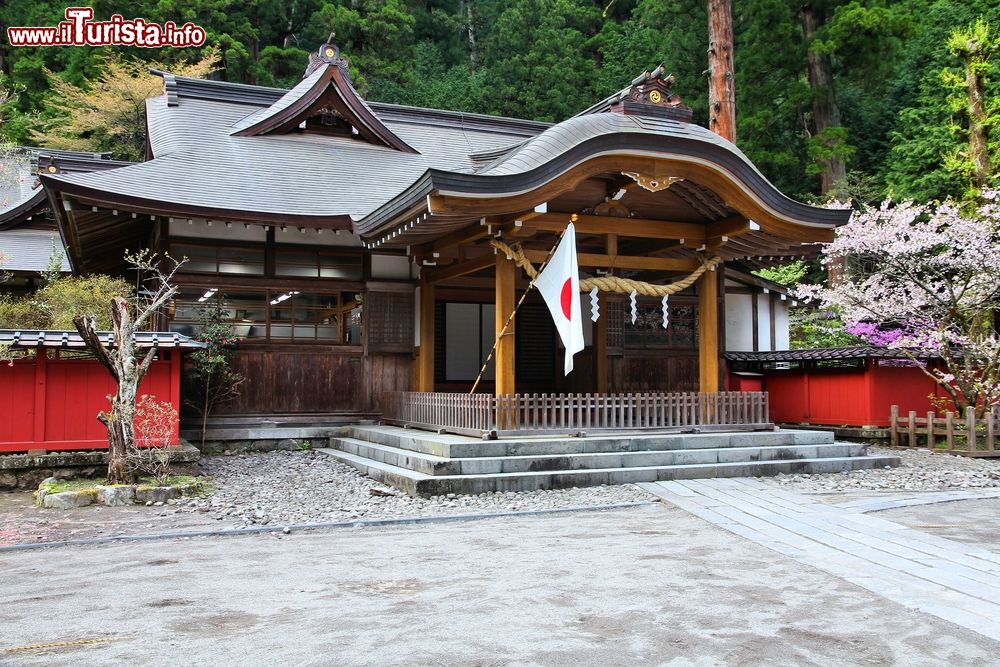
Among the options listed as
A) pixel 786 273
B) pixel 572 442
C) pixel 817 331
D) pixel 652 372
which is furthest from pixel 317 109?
pixel 786 273

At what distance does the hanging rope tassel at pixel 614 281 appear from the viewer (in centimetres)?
1078

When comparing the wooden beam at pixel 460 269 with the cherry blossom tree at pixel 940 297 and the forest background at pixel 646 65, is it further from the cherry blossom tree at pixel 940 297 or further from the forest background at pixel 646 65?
the forest background at pixel 646 65

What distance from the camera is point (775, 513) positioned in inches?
311

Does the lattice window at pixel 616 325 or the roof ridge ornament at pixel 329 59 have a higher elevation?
the roof ridge ornament at pixel 329 59

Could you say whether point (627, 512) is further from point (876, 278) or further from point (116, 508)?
point (876, 278)

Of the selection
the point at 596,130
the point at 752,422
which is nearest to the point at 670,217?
the point at 596,130

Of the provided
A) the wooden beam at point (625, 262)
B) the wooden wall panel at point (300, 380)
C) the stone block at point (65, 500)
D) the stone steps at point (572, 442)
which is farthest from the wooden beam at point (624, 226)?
the stone block at point (65, 500)

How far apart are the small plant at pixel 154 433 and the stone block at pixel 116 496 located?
585 mm

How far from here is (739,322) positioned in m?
17.3

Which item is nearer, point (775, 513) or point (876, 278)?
point (775, 513)

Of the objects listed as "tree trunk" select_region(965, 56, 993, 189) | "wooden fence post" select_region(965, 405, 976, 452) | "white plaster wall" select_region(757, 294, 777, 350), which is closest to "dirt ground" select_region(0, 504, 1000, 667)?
"wooden fence post" select_region(965, 405, 976, 452)

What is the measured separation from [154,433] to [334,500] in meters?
2.81

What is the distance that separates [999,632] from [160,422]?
355 inches

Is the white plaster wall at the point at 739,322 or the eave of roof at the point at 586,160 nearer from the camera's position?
the eave of roof at the point at 586,160
